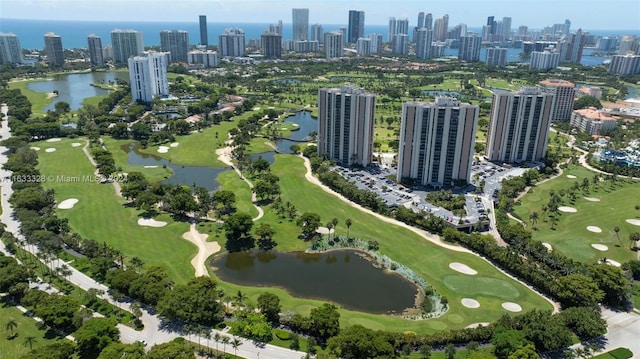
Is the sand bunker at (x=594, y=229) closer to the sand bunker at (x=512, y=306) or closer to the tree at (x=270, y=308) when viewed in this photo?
the sand bunker at (x=512, y=306)

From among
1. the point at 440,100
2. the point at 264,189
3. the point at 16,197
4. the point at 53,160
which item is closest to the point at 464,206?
the point at 440,100

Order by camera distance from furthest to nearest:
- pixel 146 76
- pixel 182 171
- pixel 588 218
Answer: pixel 146 76
pixel 182 171
pixel 588 218

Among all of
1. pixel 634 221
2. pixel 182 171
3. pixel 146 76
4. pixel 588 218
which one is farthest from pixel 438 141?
pixel 146 76

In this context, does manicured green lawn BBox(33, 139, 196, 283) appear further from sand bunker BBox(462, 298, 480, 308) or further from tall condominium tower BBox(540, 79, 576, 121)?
tall condominium tower BBox(540, 79, 576, 121)

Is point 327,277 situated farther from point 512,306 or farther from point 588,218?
point 588,218

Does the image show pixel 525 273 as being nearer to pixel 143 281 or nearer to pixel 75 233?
pixel 143 281

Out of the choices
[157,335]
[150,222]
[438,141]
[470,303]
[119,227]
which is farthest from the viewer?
[438,141]
